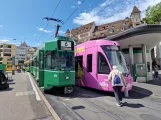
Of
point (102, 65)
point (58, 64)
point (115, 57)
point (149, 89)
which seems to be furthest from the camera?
point (149, 89)

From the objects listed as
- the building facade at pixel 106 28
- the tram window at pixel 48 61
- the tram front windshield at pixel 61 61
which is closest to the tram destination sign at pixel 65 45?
the tram front windshield at pixel 61 61

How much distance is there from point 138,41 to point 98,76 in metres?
7.26

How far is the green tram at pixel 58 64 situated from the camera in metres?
7.82

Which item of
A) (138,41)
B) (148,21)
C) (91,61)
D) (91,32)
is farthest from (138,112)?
(91,32)

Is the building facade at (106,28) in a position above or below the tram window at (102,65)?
above

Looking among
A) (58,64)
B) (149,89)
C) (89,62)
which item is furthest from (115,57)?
(149,89)

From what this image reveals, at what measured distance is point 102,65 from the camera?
328 inches

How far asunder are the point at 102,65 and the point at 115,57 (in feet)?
2.94

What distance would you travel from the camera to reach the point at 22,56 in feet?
292

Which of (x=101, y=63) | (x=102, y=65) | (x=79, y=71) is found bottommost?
(x=79, y=71)

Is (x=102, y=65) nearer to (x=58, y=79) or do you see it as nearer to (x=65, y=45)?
(x=65, y=45)

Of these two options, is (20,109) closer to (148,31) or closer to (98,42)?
(98,42)

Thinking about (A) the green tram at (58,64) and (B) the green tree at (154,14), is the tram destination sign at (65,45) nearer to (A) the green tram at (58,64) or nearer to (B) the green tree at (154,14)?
(A) the green tram at (58,64)

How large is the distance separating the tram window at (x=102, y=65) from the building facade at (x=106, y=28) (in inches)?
1710
